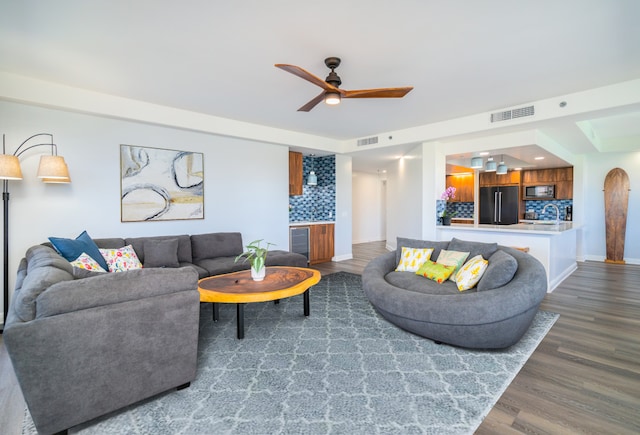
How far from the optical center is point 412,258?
414 cm

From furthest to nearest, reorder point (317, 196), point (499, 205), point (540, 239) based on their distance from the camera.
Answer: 1. point (499, 205)
2. point (317, 196)
3. point (540, 239)

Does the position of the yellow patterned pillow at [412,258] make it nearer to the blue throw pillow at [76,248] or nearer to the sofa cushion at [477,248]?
the sofa cushion at [477,248]

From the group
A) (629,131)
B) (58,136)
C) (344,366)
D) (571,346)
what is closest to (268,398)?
(344,366)

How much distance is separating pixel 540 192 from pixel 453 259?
20.3 ft

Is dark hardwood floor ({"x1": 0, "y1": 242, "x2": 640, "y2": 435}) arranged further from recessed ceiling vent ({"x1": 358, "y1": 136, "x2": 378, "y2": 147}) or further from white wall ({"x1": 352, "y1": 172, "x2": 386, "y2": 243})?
white wall ({"x1": 352, "y1": 172, "x2": 386, "y2": 243})

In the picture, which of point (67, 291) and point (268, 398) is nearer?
point (67, 291)

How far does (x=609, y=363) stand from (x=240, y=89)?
4.52m

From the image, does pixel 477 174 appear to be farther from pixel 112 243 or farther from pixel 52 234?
pixel 52 234

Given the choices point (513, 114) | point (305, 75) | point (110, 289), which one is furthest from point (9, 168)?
point (513, 114)

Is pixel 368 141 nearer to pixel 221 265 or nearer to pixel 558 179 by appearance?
pixel 221 265

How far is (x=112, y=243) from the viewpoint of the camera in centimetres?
405

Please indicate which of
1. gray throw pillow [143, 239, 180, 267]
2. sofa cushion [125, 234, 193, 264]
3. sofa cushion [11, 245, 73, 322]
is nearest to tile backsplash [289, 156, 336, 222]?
sofa cushion [125, 234, 193, 264]

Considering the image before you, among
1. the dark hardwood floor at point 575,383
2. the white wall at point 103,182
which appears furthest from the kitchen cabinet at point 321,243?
the dark hardwood floor at point 575,383

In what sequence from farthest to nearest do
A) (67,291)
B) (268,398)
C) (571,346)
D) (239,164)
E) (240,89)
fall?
(239,164)
(240,89)
(571,346)
(268,398)
(67,291)
